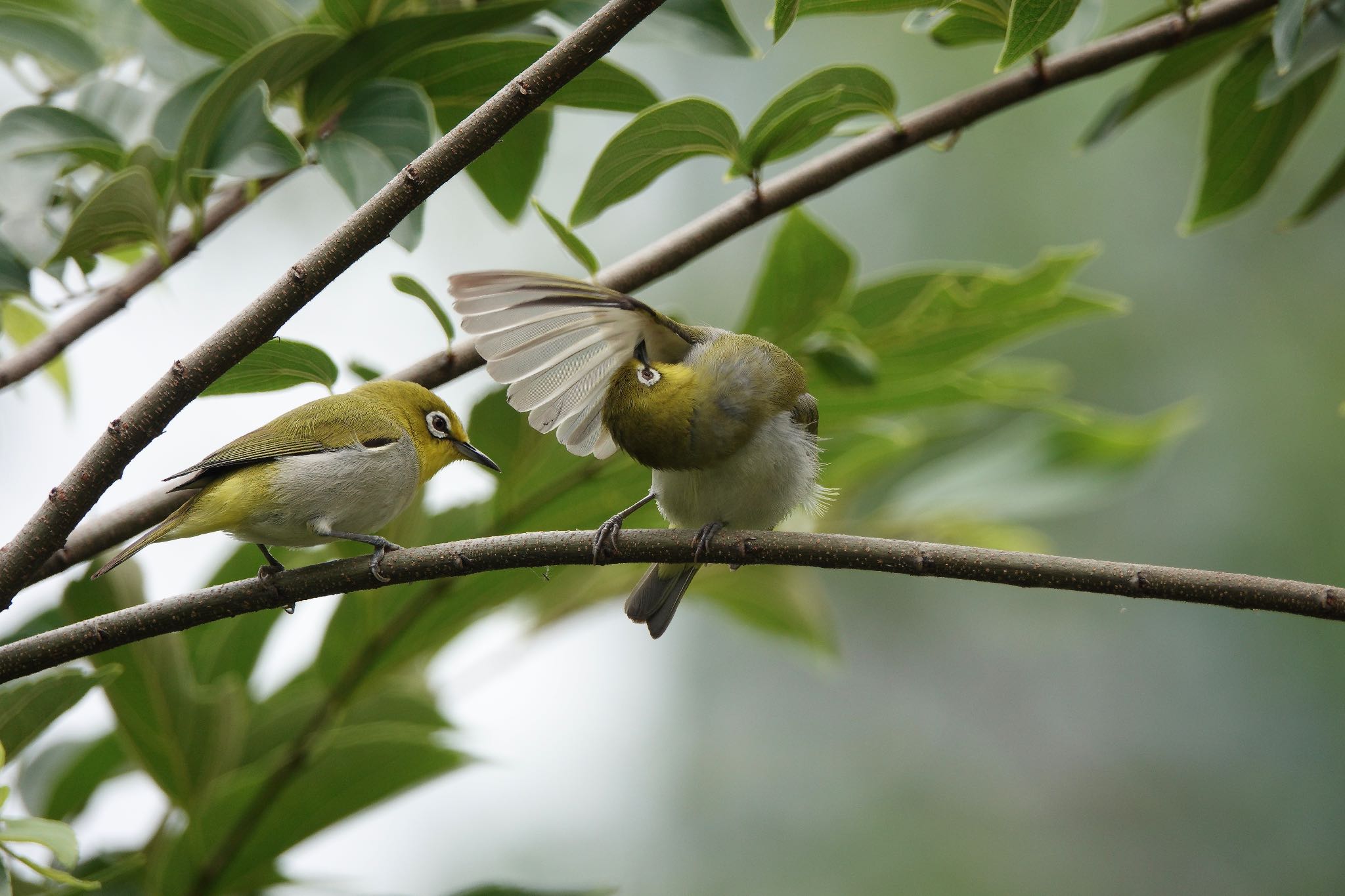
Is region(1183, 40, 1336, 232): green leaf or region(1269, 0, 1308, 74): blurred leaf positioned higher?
region(1269, 0, 1308, 74): blurred leaf

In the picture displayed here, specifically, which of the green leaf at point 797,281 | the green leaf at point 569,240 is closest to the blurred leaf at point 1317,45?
the green leaf at point 797,281

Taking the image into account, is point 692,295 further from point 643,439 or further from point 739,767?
point 643,439

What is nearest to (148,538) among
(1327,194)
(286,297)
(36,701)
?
(36,701)

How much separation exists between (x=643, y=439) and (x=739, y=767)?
6.08m

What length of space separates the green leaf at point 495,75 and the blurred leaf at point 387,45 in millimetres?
18

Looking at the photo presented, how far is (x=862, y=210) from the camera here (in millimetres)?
7555

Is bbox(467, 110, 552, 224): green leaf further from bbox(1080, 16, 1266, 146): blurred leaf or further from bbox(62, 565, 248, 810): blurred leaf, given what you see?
bbox(1080, 16, 1266, 146): blurred leaf

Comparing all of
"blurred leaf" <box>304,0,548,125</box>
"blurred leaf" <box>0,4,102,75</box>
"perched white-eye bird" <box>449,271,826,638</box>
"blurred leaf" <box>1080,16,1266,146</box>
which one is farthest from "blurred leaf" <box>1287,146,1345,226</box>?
"blurred leaf" <box>0,4,102,75</box>

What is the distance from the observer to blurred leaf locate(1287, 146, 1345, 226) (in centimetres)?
Answer: 193

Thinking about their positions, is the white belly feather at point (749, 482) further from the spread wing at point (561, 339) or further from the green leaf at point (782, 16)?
the green leaf at point (782, 16)

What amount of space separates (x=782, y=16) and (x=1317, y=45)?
83 centimetres

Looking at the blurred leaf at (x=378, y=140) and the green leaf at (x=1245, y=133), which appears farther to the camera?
the green leaf at (x=1245, y=133)

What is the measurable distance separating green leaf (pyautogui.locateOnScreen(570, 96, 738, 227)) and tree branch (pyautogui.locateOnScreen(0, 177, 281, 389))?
1.65ft

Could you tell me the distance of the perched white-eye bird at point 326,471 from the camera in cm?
176
